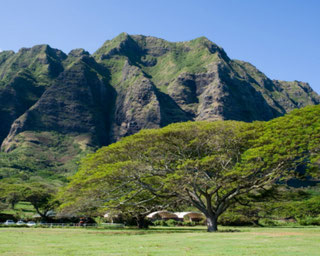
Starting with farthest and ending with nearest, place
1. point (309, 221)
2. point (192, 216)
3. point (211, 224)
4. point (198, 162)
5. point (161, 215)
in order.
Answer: point (161, 215) < point (192, 216) < point (309, 221) < point (211, 224) < point (198, 162)

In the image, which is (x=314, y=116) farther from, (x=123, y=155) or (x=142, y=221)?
(x=142, y=221)

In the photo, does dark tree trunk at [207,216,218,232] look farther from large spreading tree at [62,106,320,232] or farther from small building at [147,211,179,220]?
small building at [147,211,179,220]

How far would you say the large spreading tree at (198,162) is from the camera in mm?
31516

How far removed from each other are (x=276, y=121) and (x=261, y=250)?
20728 millimetres

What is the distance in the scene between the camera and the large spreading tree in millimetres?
31516

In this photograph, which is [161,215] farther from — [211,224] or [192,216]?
[211,224]

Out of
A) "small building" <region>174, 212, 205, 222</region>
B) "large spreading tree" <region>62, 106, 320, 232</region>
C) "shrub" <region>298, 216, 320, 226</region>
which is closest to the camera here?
"large spreading tree" <region>62, 106, 320, 232</region>

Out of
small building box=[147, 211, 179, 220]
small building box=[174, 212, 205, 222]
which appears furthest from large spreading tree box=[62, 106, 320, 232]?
small building box=[174, 212, 205, 222]

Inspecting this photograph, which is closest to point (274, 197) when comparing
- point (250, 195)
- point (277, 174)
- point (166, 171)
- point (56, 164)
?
point (250, 195)

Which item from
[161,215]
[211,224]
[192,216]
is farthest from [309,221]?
[161,215]

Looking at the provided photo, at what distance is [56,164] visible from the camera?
19925 centimetres

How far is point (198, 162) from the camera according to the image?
32.0 meters

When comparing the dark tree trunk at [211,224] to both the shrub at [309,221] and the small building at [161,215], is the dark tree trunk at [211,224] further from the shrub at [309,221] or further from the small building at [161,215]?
the small building at [161,215]

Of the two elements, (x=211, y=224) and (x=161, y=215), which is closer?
(x=211, y=224)
